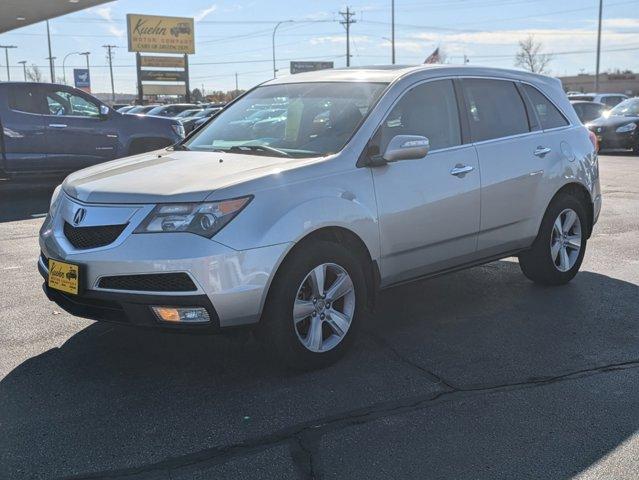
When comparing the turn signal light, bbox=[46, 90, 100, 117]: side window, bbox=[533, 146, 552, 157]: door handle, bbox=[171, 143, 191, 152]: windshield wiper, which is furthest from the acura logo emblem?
bbox=[46, 90, 100, 117]: side window

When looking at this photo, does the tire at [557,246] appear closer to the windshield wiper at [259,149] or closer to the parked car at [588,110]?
the windshield wiper at [259,149]

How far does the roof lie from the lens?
473 centimetres

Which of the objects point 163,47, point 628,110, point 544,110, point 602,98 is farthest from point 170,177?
point 163,47

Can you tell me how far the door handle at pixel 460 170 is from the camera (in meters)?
4.70

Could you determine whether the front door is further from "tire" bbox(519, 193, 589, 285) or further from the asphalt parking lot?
"tire" bbox(519, 193, 589, 285)

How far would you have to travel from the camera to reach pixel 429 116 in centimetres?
478

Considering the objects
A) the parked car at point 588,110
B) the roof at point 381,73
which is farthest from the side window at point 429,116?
the parked car at point 588,110

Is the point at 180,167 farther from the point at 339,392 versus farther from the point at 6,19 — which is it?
the point at 6,19

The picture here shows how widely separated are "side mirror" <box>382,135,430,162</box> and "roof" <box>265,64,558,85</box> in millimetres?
652

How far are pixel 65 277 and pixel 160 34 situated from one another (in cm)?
4924

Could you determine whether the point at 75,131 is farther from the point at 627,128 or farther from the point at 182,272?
the point at 627,128

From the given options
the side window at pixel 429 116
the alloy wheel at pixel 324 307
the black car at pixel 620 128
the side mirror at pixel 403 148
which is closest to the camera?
the alloy wheel at pixel 324 307

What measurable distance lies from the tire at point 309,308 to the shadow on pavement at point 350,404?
5.6 inches

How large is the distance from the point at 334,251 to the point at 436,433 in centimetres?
122
